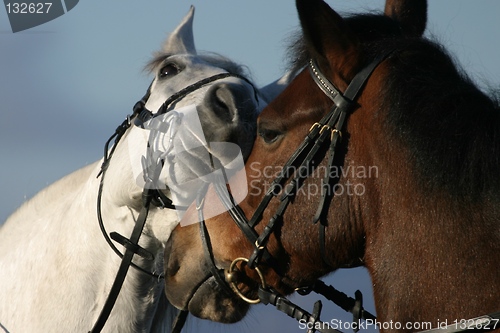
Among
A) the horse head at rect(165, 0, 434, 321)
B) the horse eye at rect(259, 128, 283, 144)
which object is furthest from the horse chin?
the horse eye at rect(259, 128, 283, 144)

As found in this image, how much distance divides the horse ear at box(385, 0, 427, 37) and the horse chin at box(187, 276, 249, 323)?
1.85 meters

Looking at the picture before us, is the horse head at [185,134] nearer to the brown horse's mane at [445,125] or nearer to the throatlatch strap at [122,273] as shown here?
the throatlatch strap at [122,273]

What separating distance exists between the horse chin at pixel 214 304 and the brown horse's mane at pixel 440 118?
61.1 inches

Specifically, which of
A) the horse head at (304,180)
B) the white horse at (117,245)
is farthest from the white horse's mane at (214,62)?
the horse head at (304,180)

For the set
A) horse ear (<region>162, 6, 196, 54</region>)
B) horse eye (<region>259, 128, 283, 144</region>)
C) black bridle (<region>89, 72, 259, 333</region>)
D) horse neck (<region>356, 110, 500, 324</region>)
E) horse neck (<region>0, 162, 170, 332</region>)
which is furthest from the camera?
horse ear (<region>162, 6, 196, 54</region>)

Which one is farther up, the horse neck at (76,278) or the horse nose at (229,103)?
the horse nose at (229,103)

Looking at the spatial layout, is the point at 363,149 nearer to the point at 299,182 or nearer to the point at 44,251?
the point at 299,182

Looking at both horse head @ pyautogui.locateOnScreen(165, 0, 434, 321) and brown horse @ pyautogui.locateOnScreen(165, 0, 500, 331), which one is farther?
horse head @ pyautogui.locateOnScreen(165, 0, 434, 321)

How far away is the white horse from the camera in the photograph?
17.2ft

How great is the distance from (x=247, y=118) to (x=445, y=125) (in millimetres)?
1865

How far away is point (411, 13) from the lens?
4379mm

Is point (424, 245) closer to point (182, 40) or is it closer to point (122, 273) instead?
point (122, 273)

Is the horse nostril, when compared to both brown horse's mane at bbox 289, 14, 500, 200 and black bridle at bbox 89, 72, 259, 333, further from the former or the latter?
brown horse's mane at bbox 289, 14, 500, 200

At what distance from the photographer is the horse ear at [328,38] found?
144 inches
